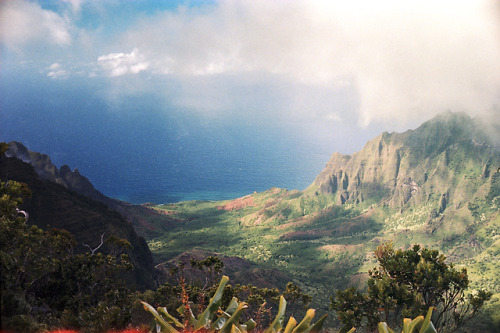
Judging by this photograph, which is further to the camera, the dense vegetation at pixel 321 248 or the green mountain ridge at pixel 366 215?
the green mountain ridge at pixel 366 215

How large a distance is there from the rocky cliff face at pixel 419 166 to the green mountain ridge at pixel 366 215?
0.44m

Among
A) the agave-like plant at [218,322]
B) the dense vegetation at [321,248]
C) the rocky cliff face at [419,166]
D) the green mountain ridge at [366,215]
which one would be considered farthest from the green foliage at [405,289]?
the rocky cliff face at [419,166]

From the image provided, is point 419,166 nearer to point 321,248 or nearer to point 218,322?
point 321,248

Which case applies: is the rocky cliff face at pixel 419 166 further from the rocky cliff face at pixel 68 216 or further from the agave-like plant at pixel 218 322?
the agave-like plant at pixel 218 322

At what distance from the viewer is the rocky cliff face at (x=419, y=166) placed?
143613 millimetres

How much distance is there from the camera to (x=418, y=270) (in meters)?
17.6

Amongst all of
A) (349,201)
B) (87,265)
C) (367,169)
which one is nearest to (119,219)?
(87,265)

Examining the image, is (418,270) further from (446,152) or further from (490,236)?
(446,152)

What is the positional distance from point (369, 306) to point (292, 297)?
29.2 ft

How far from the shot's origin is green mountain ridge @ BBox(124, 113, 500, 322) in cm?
9969

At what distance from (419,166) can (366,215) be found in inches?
1509

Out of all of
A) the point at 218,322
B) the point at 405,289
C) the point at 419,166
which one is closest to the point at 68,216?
the point at 405,289

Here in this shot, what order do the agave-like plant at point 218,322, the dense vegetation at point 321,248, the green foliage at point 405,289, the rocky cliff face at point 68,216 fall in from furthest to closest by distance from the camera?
the rocky cliff face at point 68,216, the green foliage at point 405,289, the dense vegetation at point 321,248, the agave-like plant at point 218,322

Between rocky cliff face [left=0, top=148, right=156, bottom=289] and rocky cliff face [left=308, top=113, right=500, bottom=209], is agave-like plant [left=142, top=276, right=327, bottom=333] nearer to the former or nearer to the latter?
rocky cliff face [left=0, top=148, right=156, bottom=289]
